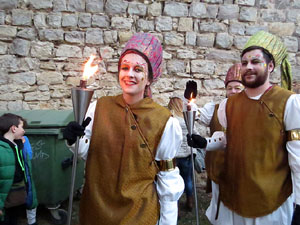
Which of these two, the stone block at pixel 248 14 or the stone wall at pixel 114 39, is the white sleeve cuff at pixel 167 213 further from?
the stone block at pixel 248 14

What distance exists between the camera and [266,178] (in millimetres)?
1979

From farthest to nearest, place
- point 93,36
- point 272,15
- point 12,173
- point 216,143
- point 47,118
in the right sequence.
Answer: point 272,15 < point 93,36 < point 47,118 < point 12,173 < point 216,143

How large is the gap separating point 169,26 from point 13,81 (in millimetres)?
3228

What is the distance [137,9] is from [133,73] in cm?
376

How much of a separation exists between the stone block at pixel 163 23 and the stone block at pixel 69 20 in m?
1.59

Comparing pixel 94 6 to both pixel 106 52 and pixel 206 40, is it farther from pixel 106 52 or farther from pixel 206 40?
pixel 206 40

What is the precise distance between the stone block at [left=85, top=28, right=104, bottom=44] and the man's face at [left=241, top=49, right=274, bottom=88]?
3.65 m

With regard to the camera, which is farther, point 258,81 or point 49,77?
point 49,77

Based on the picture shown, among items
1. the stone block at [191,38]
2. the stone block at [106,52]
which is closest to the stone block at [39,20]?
the stone block at [106,52]

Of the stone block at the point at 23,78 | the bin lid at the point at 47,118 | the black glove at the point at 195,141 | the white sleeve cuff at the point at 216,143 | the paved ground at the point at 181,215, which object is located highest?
the stone block at the point at 23,78

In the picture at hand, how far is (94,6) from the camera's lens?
509 centimetres

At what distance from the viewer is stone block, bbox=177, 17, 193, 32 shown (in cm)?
534

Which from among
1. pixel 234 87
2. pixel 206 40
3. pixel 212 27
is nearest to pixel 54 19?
pixel 206 40

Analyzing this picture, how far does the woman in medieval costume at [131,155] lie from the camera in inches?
68.3
